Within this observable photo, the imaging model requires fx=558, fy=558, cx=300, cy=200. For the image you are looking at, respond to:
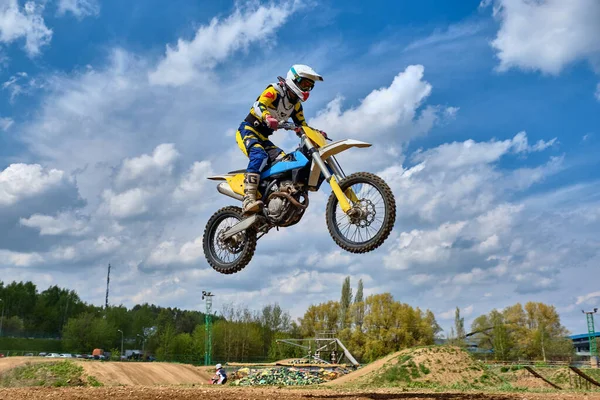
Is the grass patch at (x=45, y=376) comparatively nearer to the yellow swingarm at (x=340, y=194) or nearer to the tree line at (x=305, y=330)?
the yellow swingarm at (x=340, y=194)

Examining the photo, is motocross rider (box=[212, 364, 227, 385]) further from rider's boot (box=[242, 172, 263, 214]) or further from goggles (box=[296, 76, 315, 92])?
goggles (box=[296, 76, 315, 92])

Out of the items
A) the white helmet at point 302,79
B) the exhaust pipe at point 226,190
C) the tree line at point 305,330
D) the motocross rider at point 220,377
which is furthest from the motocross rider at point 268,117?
the tree line at point 305,330

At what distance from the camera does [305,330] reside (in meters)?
84.2

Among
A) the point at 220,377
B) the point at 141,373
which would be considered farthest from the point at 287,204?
the point at 141,373

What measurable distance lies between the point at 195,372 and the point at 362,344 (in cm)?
3408

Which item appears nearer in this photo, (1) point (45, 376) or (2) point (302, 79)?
(2) point (302, 79)

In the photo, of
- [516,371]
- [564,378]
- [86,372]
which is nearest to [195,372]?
[86,372]

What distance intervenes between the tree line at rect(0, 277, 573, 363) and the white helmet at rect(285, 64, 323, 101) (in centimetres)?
6330

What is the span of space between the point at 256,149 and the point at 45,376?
86.4ft

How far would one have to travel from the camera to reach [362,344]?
75.4 meters

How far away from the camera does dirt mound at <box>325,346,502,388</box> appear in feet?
104

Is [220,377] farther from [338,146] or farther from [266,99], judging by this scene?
[338,146]

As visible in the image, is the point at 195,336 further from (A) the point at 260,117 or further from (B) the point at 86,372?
(A) the point at 260,117

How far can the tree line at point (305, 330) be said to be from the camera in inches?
2965
